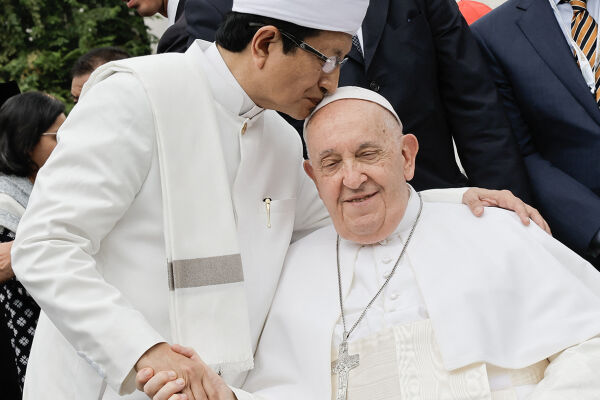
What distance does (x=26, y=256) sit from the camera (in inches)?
98.7

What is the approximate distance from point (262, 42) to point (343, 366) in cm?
122

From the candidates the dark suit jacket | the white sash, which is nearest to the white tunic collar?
the white sash

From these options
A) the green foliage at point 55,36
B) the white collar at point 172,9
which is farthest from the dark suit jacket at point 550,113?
the green foliage at point 55,36

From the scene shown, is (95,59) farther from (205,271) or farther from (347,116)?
(205,271)

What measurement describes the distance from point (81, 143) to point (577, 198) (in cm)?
231

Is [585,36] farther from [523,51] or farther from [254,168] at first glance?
[254,168]

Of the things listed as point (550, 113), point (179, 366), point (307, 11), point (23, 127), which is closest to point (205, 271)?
point (179, 366)

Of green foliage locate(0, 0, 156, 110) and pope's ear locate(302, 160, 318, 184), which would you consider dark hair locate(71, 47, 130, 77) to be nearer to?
pope's ear locate(302, 160, 318, 184)

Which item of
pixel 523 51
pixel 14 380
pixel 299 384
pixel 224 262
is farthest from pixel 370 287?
pixel 14 380

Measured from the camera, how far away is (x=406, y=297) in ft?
10.2

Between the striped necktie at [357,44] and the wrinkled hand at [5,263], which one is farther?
the wrinkled hand at [5,263]

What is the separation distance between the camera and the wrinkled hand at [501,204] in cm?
326

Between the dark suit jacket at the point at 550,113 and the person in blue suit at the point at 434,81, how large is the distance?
0.48 ft

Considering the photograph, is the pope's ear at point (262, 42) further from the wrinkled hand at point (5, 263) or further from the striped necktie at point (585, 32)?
the wrinkled hand at point (5, 263)
